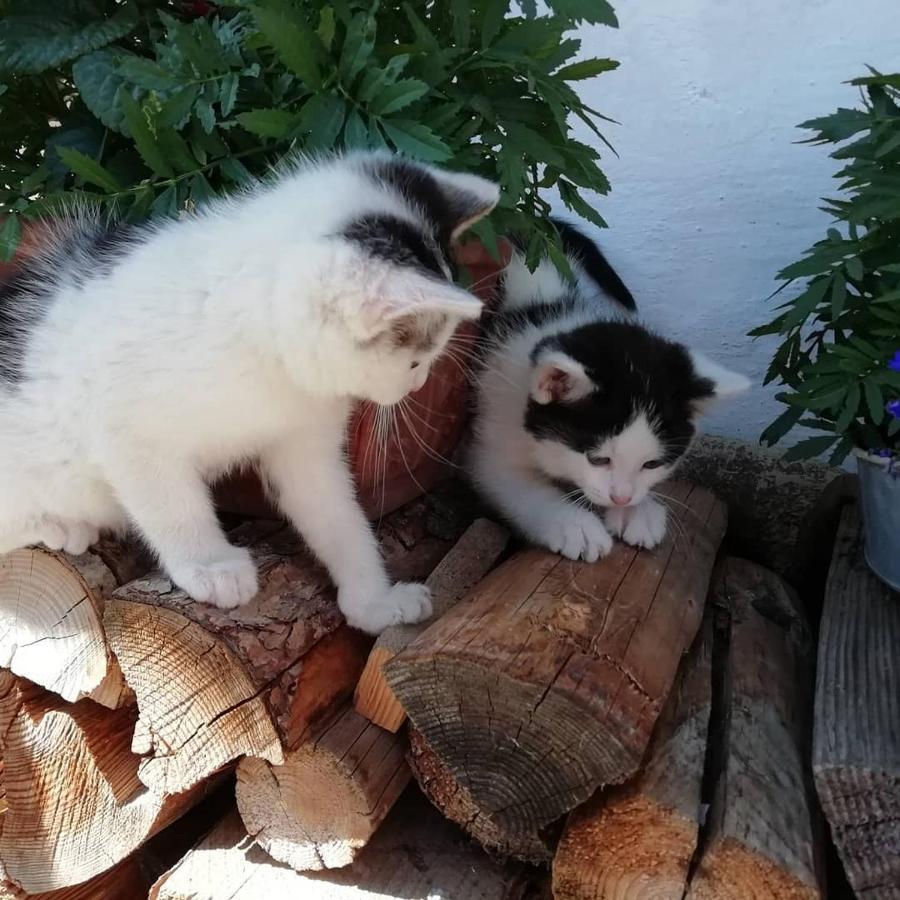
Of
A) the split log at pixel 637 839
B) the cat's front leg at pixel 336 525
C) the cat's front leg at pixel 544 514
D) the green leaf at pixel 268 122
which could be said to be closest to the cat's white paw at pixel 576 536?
the cat's front leg at pixel 544 514

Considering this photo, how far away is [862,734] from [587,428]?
565 millimetres

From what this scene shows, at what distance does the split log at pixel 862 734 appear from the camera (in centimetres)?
91

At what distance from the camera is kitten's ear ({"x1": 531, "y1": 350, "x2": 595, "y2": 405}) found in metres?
1.24

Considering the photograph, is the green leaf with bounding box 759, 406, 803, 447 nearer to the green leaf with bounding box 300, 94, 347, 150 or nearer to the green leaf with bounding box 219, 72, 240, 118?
the green leaf with bounding box 300, 94, 347, 150

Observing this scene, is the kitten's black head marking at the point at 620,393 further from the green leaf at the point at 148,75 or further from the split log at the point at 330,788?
the green leaf at the point at 148,75

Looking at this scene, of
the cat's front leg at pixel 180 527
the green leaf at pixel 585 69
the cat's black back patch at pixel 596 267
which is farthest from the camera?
the cat's black back patch at pixel 596 267

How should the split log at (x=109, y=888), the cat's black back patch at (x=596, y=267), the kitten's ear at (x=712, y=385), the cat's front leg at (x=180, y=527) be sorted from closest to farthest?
the cat's front leg at (x=180, y=527) → the split log at (x=109, y=888) → the kitten's ear at (x=712, y=385) → the cat's black back patch at (x=596, y=267)

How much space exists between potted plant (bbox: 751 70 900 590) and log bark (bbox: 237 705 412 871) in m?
0.73

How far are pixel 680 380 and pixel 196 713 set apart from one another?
874 millimetres

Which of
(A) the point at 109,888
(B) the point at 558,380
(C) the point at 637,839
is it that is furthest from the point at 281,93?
(A) the point at 109,888

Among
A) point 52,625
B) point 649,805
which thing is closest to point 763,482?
point 649,805

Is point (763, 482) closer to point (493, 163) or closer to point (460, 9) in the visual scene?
point (493, 163)

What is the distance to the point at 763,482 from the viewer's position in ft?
5.59

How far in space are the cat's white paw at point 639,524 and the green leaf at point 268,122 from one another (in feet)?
2.49
